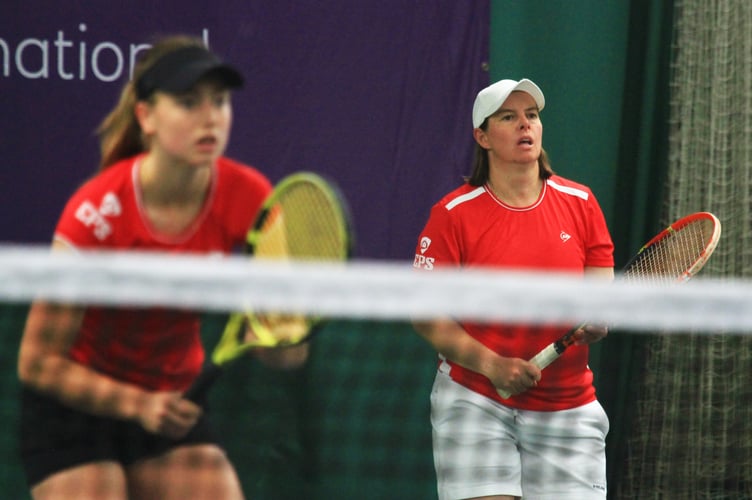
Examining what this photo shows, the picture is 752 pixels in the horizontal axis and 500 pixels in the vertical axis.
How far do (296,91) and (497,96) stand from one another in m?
0.79

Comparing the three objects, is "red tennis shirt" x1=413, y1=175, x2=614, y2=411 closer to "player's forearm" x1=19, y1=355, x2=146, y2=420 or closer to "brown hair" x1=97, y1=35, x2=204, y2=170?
"brown hair" x1=97, y1=35, x2=204, y2=170

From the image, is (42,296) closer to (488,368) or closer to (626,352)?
(488,368)

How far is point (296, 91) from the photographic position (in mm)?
3596

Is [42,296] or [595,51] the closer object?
[42,296]

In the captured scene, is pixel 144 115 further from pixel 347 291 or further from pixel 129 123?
pixel 347 291

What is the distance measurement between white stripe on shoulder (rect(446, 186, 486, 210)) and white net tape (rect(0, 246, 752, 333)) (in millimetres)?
797

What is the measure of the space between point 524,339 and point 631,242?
43.4 inches

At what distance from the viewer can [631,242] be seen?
12.8 ft

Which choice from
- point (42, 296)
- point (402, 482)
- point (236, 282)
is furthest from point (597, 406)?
point (42, 296)

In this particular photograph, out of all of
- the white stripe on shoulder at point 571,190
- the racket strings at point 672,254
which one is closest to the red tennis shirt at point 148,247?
the white stripe on shoulder at point 571,190

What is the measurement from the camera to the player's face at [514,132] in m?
2.95

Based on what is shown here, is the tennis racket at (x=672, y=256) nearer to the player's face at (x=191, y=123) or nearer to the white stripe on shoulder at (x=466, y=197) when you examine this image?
the white stripe on shoulder at (x=466, y=197)

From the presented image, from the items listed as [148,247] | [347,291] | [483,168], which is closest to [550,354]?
[483,168]

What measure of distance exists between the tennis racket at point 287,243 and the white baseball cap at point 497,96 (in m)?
0.89
